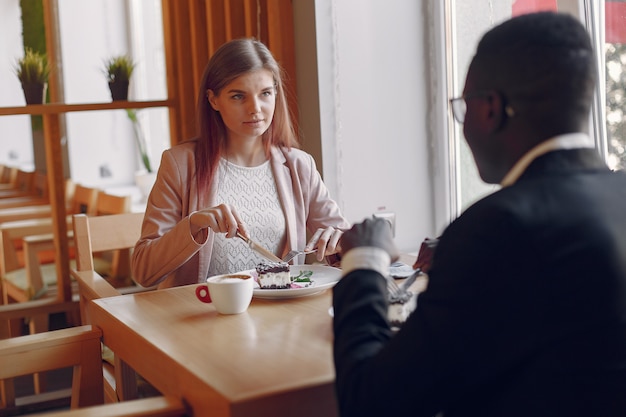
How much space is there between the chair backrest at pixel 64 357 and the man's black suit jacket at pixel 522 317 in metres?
0.85

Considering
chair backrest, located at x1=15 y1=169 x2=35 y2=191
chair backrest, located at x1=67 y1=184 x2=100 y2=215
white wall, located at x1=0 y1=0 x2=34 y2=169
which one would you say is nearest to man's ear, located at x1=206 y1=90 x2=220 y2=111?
chair backrest, located at x1=67 y1=184 x2=100 y2=215

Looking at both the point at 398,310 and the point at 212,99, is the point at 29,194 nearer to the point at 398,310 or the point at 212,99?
the point at 212,99

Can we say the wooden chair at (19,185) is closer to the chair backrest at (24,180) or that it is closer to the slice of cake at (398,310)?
the chair backrest at (24,180)

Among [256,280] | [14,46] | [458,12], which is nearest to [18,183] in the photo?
[14,46]

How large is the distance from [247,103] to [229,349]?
98cm

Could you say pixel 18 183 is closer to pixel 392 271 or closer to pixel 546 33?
pixel 392 271

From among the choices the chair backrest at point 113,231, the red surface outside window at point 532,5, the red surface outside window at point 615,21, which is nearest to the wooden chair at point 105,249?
the chair backrest at point 113,231

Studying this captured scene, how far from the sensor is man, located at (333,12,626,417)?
38.5 inches

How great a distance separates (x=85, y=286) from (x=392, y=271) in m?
0.80

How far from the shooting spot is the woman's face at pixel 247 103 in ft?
7.27

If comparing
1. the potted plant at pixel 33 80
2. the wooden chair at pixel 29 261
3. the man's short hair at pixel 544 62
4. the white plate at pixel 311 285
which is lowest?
the wooden chair at pixel 29 261

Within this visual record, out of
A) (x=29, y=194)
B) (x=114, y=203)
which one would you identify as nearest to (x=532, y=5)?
(x=114, y=203)

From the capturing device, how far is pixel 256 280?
1864 mm

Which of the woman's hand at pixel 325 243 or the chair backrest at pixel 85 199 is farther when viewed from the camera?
the chair backrest at pixel 85 199
